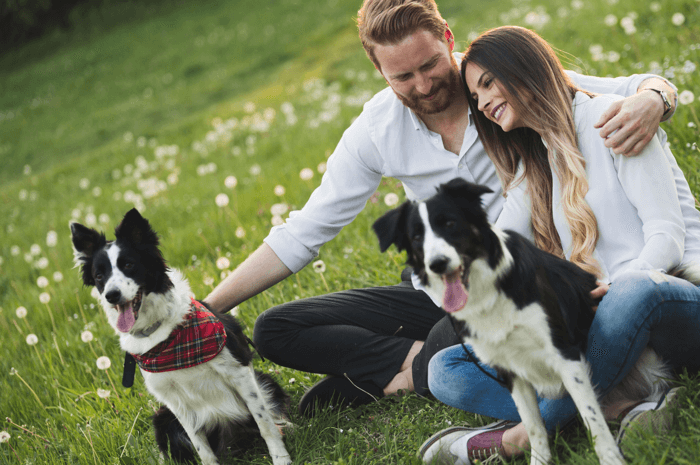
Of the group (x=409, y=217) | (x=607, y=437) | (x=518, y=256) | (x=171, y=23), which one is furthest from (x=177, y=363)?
(x=171, y=23)

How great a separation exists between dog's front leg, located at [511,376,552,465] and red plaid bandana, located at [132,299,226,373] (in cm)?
169

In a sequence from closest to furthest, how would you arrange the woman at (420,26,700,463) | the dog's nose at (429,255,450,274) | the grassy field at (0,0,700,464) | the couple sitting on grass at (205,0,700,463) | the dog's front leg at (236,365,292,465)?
the dog's nose at (429,255,450,274), the woman at (420,26,700,463), the couple sitting on grass at (205,0,700,463), the dog's front leg at (236,365,292,465), the grassy field at (0,0,700,464)

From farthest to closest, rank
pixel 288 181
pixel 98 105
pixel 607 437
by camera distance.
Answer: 1. pixel 98 105
2. pixel 288 181
3. pixel 607 437

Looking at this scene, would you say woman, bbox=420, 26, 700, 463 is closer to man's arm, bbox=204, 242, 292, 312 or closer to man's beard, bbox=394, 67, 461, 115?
man's beard, bbox=394, 67, 461, 115

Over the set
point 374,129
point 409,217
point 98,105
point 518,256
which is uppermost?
point 98,105

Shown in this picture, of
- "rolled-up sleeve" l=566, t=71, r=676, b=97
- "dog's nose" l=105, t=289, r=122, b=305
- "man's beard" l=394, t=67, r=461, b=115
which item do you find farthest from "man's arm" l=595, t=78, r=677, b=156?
"dog's nose" l=105, t=289, r=122, b=305

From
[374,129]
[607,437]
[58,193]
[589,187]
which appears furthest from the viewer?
[58,193]

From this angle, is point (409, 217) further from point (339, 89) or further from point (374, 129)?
point (339, 89)

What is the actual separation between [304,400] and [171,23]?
25.9 m

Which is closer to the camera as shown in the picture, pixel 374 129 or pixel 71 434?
pixel 374 129

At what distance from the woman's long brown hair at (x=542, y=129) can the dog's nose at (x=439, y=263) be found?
36.1 inches

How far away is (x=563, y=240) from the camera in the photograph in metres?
2.96

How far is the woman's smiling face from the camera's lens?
292 centimetres

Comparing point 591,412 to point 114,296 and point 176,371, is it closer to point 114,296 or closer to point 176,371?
point 176,371
